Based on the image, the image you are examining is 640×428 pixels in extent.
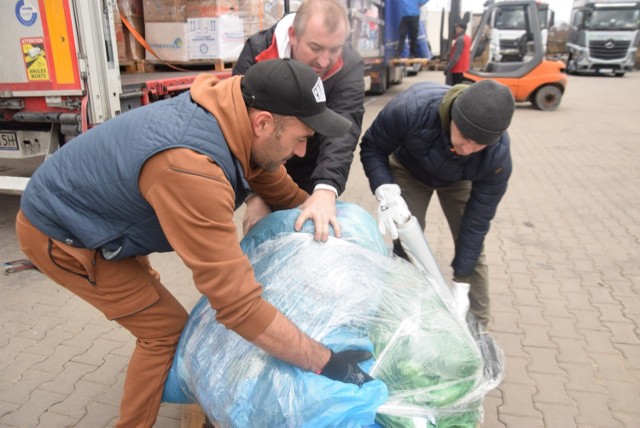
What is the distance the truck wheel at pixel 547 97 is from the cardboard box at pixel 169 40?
27.5ft

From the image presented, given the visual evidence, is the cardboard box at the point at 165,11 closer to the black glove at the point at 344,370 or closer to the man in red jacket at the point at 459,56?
the black glove at the point at 344,370

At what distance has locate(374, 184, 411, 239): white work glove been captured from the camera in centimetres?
241

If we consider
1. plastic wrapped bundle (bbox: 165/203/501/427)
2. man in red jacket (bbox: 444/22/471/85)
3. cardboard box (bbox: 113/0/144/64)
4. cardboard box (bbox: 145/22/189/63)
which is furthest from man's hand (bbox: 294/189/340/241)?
man in red jacket (bbox: 444/22/471/85)

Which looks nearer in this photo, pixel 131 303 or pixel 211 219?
pixel 211 219

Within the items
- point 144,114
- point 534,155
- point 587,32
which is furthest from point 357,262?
point 587,32

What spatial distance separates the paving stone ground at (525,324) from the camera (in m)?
2.47

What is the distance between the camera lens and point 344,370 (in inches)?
57.6

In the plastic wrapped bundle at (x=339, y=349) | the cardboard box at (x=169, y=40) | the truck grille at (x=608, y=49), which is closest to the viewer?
the plastic wrapped bundle at (x=339, y=349)

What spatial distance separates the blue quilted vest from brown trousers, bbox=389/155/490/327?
4.37 ft

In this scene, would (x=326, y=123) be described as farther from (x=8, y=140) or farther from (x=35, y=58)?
(x=8, y=140)

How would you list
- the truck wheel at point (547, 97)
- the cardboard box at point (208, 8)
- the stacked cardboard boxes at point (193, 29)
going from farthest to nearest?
the truck wheel at point (547, 97), the stacked cardboard boxes at point (193, 29), the cardboard box at point (208, 8)

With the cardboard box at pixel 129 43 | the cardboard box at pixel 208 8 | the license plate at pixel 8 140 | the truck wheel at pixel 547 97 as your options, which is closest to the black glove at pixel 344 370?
the license plate at pixel 8 140

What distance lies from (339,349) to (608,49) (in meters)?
21.9

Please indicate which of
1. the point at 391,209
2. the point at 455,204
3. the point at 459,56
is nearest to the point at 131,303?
the point at 391,209
